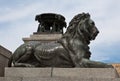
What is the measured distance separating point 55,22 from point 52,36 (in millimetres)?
1992

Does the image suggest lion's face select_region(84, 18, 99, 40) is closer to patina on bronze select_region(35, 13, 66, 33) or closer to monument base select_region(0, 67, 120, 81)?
monument base select_region(0, 67, 120, 81)

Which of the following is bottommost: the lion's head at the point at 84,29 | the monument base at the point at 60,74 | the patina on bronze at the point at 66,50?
the monument base at the point at 60,74

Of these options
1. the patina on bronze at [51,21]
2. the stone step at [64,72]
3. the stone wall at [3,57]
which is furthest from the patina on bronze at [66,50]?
the patina on bronze at [51,21]

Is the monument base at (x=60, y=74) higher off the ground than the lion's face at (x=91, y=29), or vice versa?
the lion's face at (x=91, y=29)

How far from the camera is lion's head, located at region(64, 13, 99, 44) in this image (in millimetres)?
10250

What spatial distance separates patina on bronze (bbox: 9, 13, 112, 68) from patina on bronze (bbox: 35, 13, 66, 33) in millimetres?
19345

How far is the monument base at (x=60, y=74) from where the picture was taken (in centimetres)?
904

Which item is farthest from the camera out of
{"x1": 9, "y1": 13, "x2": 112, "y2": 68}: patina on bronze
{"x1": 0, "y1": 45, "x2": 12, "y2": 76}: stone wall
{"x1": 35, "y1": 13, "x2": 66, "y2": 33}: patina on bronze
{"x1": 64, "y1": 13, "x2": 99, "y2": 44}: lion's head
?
{"x1": 35, "y1": 13, "x2": 66, "y2": 33}: patina on bronze

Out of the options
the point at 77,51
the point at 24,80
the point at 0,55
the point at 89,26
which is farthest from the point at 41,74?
the point at 0,55

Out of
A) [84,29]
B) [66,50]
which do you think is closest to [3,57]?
[66,50]

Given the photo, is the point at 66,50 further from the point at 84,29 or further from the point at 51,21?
the point at 51,21

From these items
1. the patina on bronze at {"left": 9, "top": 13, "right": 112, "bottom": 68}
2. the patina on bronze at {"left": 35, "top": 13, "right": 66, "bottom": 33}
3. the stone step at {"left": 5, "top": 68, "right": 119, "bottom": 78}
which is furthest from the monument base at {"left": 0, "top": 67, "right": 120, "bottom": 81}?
the patina on bronze at {"left": 35, "top": 13, "right": 66, "bottom": 33}

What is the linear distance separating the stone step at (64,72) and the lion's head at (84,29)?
1.26 m

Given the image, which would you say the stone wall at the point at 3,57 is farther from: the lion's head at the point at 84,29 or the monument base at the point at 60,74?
the monument base at the point at 60,74
